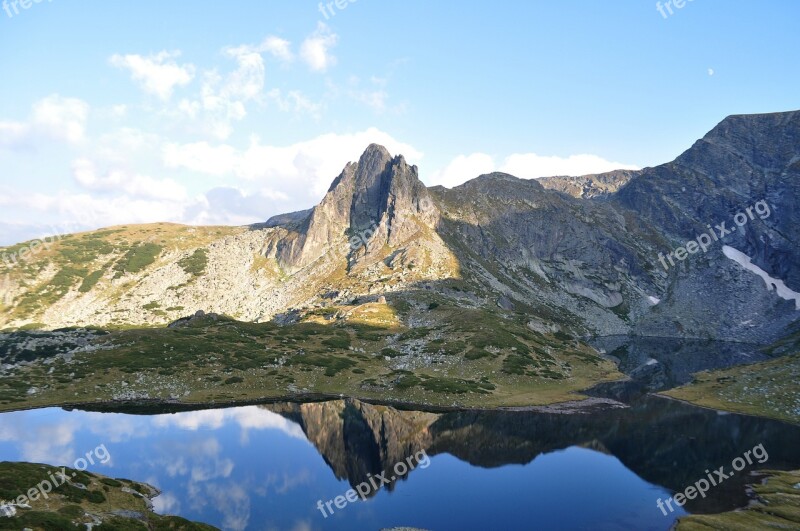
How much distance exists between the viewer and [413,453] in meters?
64.8

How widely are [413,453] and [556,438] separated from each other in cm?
2582

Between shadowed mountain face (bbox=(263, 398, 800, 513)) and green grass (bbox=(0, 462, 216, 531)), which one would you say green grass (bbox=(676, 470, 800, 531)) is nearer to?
shadowed mountain face (bbox=(263, 398, 800, 513))

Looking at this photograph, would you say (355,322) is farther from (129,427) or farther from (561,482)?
(561,482)

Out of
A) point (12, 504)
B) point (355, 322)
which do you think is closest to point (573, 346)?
point (355, 322)

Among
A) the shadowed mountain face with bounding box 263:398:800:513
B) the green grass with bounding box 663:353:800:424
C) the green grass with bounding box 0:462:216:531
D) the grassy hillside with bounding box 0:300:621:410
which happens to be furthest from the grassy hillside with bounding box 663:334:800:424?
the green grass with bounding box 0:462:216:531

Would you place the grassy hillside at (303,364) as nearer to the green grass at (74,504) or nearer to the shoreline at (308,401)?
the shoreline at (308,401)

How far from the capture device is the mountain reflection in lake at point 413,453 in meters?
47.1

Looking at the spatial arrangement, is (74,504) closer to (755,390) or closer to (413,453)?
(413,453)

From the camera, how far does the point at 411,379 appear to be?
336 feet

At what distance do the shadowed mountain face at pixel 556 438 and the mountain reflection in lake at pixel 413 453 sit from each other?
0.36 metres

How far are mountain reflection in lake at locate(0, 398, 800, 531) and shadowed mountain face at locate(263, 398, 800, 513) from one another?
357 mm

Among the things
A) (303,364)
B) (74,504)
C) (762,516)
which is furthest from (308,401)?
(762,516)

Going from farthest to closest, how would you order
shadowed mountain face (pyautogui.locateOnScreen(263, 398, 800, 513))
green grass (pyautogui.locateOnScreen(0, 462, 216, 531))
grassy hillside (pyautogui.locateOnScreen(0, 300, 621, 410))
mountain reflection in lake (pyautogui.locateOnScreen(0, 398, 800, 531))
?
grassy hillside (pyautogui.locateOnScreen(0, 300, 621, 410))
shadowed mountain face (pyautogui.locateOnScreen(263, 398, 800, 513))
mountain reflection in lake (pyautogui.locateOnScreen(0, 398, 800, 531))
green grass (pyautogui.locateOnScreen(0, 462, 216, 531))

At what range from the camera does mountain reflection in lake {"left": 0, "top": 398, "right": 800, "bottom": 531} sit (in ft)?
155
